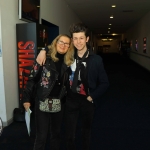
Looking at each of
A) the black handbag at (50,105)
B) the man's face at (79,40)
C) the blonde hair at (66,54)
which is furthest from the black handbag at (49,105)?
the man's face at (79,40)

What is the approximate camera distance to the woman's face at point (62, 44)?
6.27 ft

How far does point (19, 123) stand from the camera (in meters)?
3.58

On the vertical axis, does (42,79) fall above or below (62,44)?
below

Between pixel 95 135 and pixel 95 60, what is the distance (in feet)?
4.98

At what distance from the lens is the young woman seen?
192 cm

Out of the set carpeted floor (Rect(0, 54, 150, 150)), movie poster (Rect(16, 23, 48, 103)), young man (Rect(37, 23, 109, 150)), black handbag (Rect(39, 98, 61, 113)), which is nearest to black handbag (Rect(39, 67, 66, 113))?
black handbag (Rect(39, 98, 61, 113))

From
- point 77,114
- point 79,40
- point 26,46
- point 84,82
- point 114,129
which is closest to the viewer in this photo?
point 79,40

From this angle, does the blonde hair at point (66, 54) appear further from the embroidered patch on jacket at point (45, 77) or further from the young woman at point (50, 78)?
the embroidered patch on jacket at point (45, 77)

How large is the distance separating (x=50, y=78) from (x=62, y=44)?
0.33 metres

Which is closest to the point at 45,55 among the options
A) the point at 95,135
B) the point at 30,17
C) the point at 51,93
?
the point at 51,93

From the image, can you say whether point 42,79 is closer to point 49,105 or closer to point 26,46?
point 49,105

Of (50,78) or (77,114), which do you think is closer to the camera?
(50,78)

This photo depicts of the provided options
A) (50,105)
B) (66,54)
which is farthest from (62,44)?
(50,105)

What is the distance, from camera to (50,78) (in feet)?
6.32
